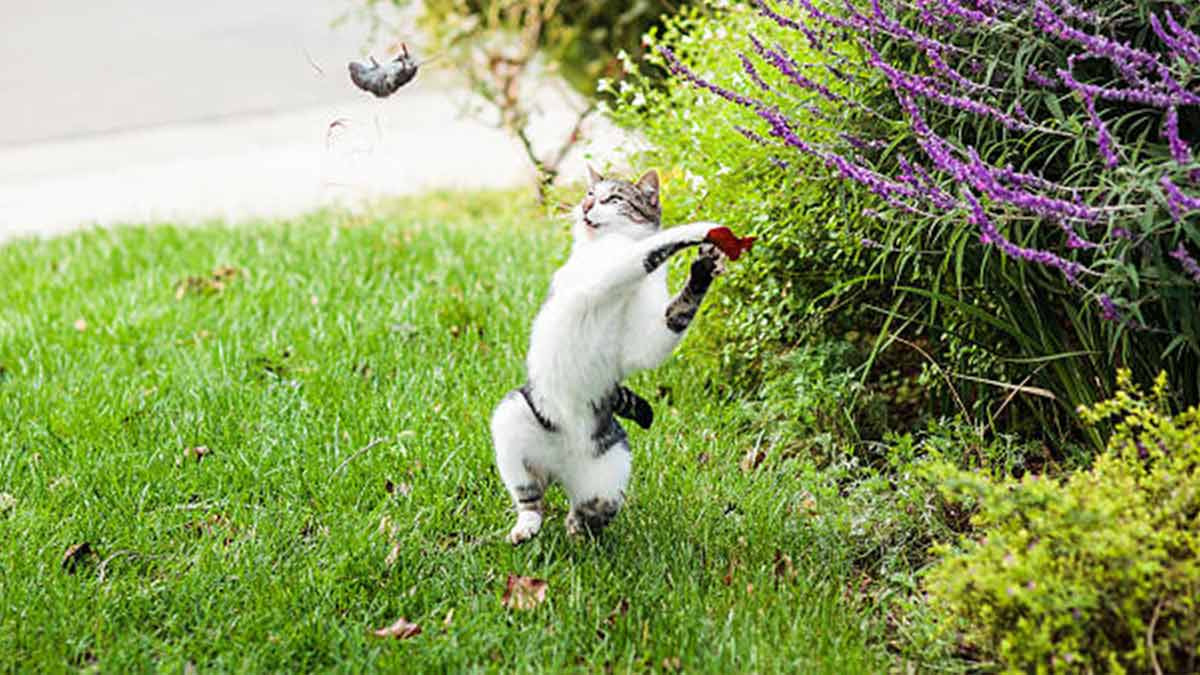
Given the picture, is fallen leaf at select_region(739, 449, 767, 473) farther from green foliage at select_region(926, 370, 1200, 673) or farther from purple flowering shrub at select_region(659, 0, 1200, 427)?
green foliage at select_region(926, 370, 1200, 673)

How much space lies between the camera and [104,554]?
3.21 m

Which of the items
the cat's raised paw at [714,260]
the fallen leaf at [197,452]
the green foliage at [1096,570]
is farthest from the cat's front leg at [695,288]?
the fallen leaf at [197,452]

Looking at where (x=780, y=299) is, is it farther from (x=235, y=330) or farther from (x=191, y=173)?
(x=191, y=173)

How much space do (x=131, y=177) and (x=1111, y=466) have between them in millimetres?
7807

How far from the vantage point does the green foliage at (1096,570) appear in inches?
92.7

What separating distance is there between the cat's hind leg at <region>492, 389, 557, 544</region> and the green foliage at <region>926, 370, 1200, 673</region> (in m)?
0.88

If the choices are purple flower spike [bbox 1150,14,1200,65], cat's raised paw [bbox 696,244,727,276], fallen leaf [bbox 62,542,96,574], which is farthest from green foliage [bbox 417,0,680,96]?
purple flower spike [bbox 1150,14,1200,65]

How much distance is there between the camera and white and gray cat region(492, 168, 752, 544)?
282cm

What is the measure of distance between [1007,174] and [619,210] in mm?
810

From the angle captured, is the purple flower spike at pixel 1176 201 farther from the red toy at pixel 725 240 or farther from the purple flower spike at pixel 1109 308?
the red toy at pixel 725 240

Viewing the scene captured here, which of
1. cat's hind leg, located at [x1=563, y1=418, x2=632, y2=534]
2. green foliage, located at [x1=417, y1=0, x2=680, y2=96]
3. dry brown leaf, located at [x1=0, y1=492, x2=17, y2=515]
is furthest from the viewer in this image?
green foliage, located at [x1=417, y1=0, x2=680, y2=96]

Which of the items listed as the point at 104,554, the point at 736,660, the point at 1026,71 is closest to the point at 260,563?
the point at 104,554

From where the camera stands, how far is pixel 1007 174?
8.63 ft

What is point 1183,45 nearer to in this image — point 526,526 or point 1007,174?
point 1007,174
